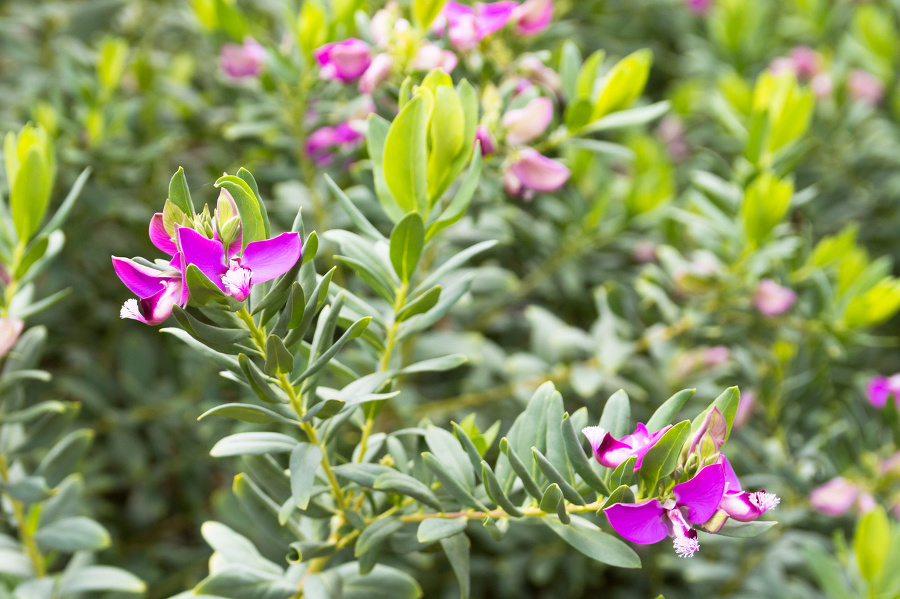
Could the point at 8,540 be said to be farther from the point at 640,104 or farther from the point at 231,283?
the point at 640,104

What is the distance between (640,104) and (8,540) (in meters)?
1.65

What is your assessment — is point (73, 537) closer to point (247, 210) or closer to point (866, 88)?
point (247, 210)

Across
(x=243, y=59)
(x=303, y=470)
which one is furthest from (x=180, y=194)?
(x=243, y=59)

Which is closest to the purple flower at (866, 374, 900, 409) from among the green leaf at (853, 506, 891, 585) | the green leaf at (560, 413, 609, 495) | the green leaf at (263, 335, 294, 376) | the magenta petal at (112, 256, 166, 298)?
the green leaf at (853, 506, 891, 585)

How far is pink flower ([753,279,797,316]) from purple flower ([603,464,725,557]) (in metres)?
0.69

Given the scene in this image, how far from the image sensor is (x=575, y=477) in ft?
2.24

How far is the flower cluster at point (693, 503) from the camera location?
1.83ft

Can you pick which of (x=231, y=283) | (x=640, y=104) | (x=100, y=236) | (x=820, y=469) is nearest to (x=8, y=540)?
(x=231, y=283)

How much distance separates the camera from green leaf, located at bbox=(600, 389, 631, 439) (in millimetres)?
649

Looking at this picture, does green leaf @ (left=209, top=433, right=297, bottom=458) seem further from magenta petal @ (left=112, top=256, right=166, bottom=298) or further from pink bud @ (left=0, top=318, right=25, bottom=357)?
pink bud @ (left=0, top=318, right=25, bottom=357)

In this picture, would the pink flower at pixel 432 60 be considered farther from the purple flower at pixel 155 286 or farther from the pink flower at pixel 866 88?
the pink flower at pixel 866 88

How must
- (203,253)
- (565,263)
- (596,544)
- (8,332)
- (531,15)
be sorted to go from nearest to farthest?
(203,253)
(596,544)
(8,332)
(531,15)
(565,263)

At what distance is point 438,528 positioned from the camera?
642 mm

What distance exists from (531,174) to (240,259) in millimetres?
527
